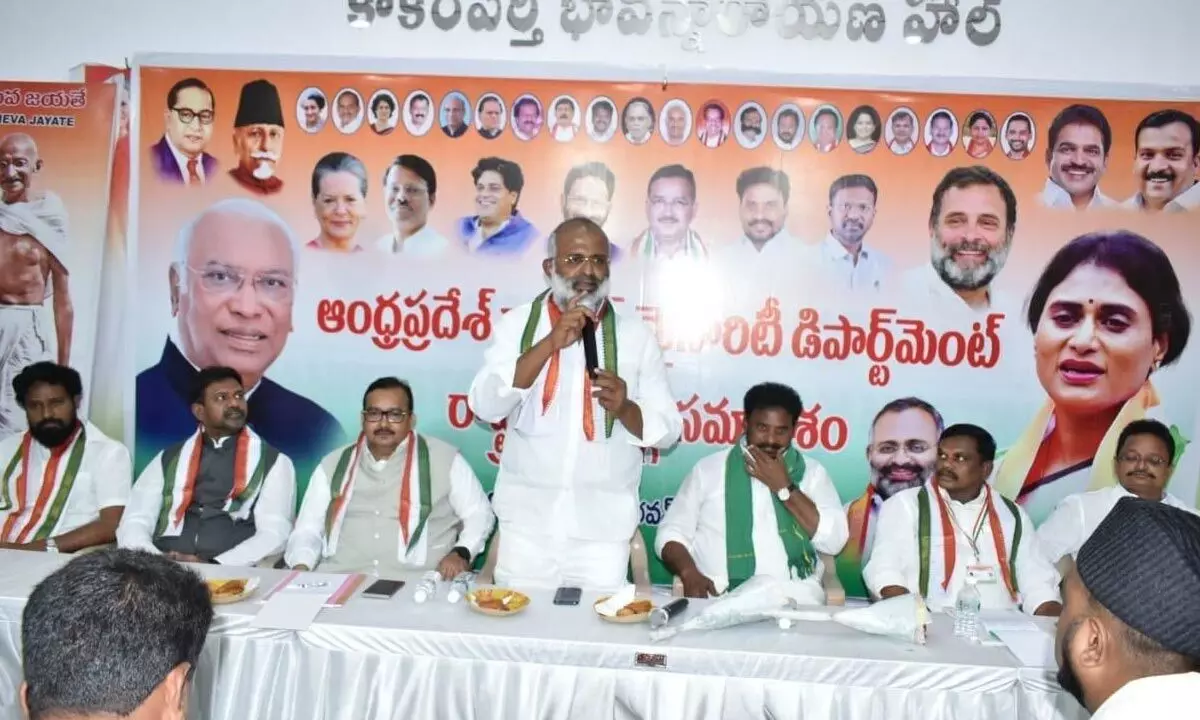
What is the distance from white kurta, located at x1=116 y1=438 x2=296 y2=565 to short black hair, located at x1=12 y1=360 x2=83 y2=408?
839 mm

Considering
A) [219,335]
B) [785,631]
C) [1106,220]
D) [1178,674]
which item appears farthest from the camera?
[219,335]

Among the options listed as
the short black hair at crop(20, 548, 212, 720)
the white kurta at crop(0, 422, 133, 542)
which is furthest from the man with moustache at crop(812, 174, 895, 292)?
the short black hair at crop(20, 548, 212, 720)

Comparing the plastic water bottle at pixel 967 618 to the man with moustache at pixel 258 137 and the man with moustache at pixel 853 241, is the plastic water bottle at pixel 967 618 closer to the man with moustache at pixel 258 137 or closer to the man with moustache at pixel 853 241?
the man with moustache at pixel 853 241

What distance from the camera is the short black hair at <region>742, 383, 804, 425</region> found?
150 inches

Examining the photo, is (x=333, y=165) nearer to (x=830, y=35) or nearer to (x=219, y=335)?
(x=219, y=335)

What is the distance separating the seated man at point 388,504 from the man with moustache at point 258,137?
52.2 inches

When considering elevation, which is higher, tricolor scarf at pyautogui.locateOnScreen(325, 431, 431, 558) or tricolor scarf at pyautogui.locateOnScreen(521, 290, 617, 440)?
tricolor scarf at pyautogui.locateOnScreen(521, 290, 617, 440)

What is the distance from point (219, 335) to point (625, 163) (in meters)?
2.15

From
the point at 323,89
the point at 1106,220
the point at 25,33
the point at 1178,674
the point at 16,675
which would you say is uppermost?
the point at 25,33

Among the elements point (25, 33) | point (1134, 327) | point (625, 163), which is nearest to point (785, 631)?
point (625, 163)

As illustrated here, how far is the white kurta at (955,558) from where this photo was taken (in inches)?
141

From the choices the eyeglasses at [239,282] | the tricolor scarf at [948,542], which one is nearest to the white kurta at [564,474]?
the tricolor scarf at [948,542]

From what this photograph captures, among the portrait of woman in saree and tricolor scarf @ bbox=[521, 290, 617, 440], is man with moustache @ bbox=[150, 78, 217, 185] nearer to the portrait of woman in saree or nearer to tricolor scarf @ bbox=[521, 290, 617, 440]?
tricolor scarf @ bbox=[521, 290, 617, 440]

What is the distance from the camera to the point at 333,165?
4.38m
